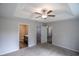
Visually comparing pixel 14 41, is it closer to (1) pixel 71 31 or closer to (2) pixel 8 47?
(2) pixel 8 47

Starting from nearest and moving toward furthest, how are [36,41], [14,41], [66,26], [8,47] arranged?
1. [8,47]
2. [14,41]
3. [66,26]
4. [36,41]

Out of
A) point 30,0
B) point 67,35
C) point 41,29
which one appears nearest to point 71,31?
point 67,35

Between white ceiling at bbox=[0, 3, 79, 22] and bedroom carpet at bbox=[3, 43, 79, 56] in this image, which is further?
bedroom carpet at bbox=[3, 43, 79, 56]

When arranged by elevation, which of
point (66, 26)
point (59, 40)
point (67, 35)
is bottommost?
point (59, 40)

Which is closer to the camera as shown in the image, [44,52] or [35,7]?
[35,7]

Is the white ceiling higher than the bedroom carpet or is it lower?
higher

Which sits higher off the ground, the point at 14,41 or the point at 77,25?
the point at 77,25

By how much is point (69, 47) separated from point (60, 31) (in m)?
1.14

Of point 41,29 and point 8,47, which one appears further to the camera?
point 41,29

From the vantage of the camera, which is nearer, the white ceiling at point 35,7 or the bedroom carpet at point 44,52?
the white ceiling at point 35,7

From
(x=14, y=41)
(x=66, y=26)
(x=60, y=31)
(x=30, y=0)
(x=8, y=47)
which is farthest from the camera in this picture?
(x=60, y=31)

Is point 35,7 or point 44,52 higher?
point 35,7

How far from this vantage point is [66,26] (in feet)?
13.9

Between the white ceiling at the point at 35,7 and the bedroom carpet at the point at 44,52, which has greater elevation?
the white ceiling at the point at 35,7
